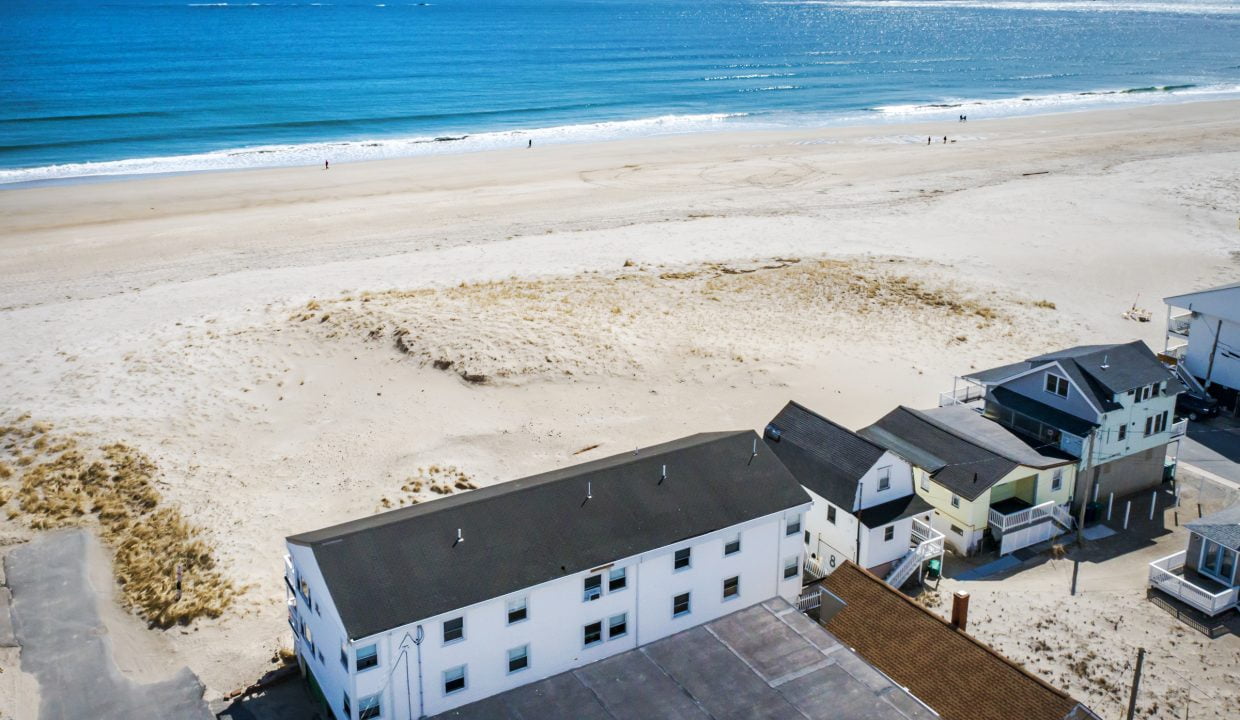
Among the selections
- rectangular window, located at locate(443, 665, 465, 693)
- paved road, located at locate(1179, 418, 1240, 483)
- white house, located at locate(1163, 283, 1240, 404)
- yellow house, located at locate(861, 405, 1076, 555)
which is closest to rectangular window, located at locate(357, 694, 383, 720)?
rectangular window, located at locate(443, 665, 465, 693)

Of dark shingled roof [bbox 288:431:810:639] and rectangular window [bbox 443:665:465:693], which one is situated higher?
dark shingled roof [bbox 288:431:810:639]

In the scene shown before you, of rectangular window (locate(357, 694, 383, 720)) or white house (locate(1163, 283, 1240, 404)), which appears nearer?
rectangular window (locate(357, 694, 383, 720))

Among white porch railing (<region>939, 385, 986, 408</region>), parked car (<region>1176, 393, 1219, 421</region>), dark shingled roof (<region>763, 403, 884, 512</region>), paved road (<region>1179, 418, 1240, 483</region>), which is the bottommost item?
paved road (<region>1179, 418, 1240, 483</region>)

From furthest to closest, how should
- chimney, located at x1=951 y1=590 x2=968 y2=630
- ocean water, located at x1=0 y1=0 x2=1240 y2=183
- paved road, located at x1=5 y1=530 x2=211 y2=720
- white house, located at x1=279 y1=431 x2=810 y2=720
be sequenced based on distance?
ocean water, located at x1=0 y1=0 x2=1240 y2=183 → chimney, located at x1=951 y1=590 x2=968 y2=630 → paved road, located at x1=5 y1=530 x2=211 y2=720 → white house, located at x1=279 y1=431 x2=810 y2=720

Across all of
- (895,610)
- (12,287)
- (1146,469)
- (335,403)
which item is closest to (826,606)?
→ (895,610)

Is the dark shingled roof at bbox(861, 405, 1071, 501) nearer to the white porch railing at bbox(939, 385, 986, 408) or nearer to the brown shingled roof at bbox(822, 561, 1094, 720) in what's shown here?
the white porch railing at bbox(939, 385, 986, 408)

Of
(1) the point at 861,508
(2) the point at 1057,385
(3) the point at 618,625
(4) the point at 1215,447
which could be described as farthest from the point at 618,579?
(4) the point at 1215,447
